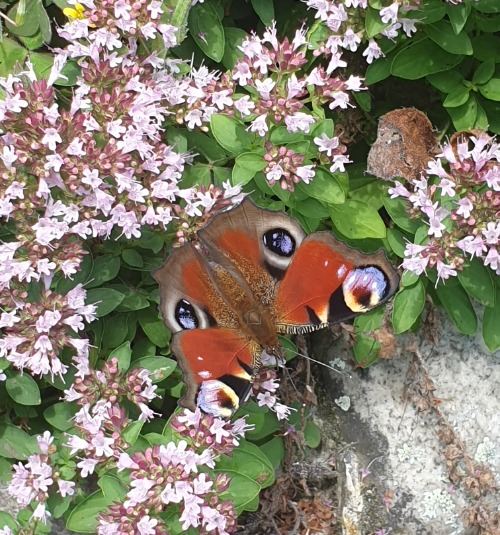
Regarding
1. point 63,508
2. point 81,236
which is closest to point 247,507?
point 63,508

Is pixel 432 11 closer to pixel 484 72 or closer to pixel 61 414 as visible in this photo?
pixel 484 72

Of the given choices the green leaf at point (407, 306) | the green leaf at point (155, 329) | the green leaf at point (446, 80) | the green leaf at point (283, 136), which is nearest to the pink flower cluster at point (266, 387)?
the green leaf at point (155, 329)

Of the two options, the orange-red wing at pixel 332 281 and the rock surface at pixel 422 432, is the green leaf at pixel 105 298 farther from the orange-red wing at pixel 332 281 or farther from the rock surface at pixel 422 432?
the rock surface at pixel 422 432

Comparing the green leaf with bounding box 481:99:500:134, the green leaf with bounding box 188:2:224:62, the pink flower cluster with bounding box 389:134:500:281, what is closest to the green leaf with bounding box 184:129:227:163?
the green leaf with bounding box 188:2:224:62

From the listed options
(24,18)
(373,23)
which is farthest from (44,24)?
(373,23)

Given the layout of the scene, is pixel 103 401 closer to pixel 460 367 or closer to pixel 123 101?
pixel 123 101
